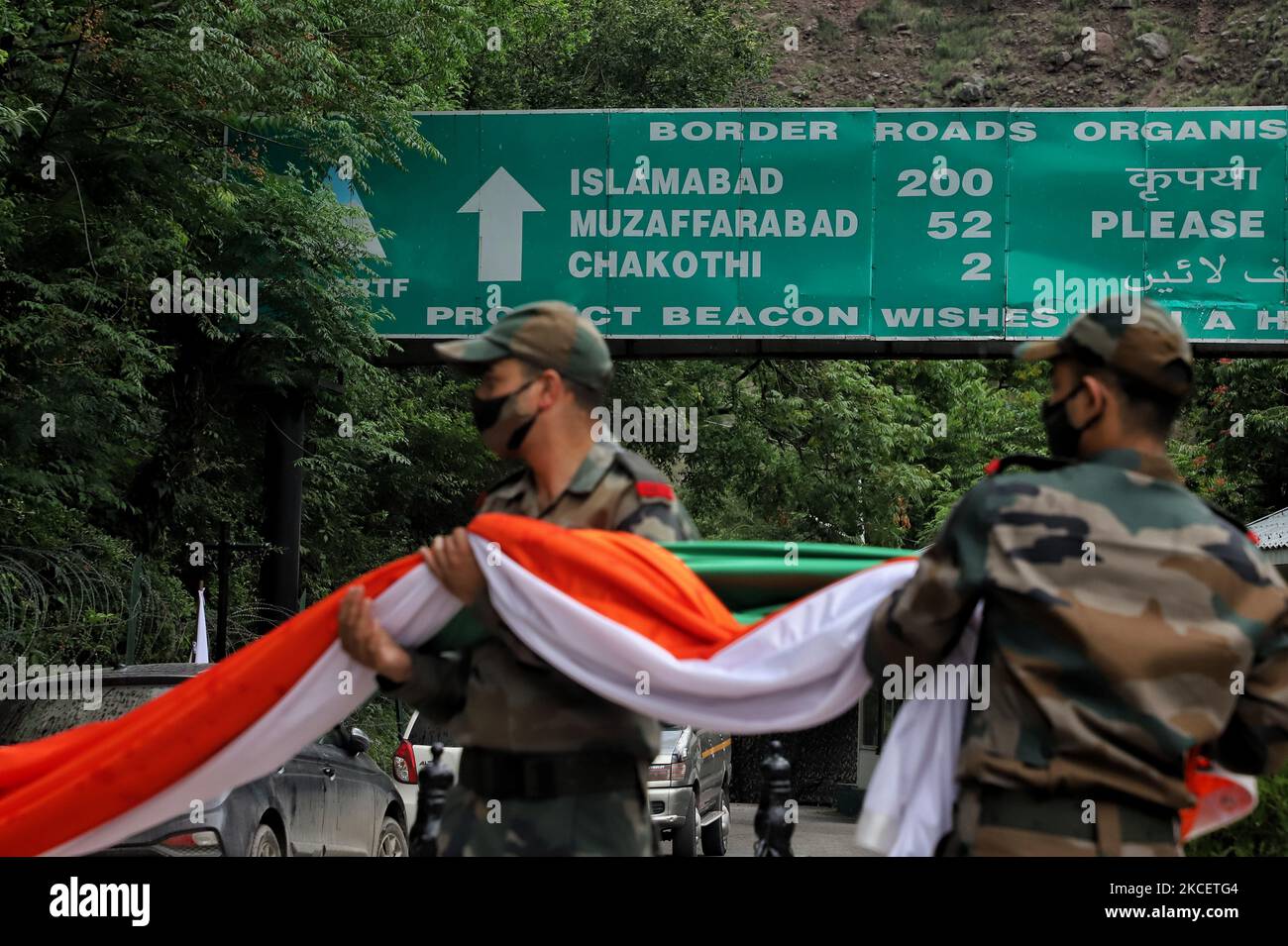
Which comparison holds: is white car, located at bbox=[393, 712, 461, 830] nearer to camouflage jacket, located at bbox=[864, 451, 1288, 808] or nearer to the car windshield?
the car windshield

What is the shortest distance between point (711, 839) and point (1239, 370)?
1532cm

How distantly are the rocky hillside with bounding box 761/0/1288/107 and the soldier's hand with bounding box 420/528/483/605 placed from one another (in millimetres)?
108564

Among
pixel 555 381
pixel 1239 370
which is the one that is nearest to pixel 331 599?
pixel 555 381

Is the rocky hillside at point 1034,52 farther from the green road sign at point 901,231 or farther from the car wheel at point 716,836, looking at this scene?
the car wheel at point 716,836

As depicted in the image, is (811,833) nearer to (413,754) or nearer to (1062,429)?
(413,754)

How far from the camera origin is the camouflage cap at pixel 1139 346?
14.2 feet

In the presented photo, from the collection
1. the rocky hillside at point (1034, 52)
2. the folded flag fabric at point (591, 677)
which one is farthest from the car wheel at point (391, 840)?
the rocky hillside at point (1034, 52)

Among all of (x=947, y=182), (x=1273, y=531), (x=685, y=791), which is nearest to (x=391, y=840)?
(x=685, y=791)

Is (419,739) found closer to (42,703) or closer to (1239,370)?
(42,703)

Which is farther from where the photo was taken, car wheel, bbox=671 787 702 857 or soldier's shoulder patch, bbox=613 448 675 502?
car wheel, bbox=671 787 702 857

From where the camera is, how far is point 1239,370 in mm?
31109

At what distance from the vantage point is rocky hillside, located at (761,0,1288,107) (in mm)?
116688

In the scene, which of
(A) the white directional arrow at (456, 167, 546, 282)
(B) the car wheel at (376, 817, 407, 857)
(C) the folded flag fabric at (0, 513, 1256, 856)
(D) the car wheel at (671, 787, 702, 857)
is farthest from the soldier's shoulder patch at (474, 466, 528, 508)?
(A) the white directional arrow at (456, 167, 546, 282)

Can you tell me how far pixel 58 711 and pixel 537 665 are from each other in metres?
6.11
